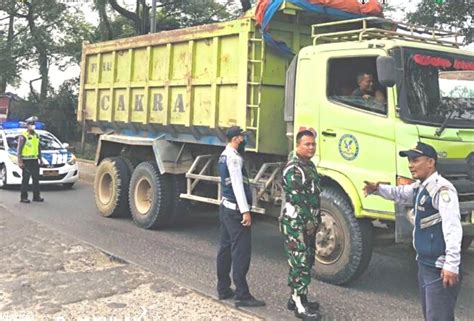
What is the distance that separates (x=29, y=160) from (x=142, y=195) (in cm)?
345

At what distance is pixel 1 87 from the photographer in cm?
2531

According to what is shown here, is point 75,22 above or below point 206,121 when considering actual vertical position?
above

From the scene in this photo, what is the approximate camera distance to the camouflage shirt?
4551mm

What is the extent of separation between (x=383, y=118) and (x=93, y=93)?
6.11 metres

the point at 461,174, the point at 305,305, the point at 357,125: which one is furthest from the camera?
the point at 357,125

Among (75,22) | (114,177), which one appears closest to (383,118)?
(114,177)

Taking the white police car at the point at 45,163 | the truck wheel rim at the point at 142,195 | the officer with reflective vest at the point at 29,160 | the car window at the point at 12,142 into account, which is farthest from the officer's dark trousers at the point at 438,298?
the car window at the point at 12,142

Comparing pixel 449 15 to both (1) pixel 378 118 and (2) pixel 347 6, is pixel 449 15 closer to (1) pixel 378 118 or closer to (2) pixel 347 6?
(2) pixel 347 6

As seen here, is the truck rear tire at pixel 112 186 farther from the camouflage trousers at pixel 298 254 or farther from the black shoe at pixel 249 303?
the camouflage trousers at pixel 298 254

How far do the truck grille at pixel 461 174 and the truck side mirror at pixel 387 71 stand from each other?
0.84 m

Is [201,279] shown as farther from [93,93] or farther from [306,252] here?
[93,93]

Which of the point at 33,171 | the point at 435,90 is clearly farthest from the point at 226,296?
the point at 33,171

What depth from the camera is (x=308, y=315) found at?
4523 mm

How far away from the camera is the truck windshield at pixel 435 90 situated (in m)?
5.22
